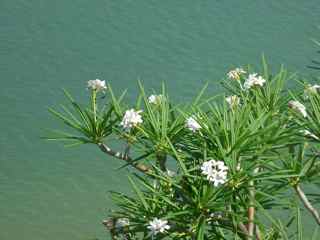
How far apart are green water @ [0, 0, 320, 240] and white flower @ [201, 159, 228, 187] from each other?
3962 millimetres

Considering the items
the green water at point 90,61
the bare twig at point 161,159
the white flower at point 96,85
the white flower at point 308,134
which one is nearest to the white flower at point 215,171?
the bare twig at point 161,159

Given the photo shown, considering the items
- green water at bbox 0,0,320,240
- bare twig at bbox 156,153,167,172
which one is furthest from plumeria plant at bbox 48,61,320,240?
green water at bbox 0,0,320,240

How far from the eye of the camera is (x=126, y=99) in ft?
26.0

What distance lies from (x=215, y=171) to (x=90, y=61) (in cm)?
697

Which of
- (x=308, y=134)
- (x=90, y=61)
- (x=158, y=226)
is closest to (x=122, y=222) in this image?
(x=158, y=226)

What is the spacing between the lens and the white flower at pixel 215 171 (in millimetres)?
1836

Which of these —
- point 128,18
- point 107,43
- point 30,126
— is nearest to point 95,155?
point 30,126

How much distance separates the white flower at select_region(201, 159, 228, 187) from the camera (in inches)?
72.3

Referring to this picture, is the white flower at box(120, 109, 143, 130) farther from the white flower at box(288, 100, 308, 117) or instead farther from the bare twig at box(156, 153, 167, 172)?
Answer: the white flower at box(288, 100, 308, 117)

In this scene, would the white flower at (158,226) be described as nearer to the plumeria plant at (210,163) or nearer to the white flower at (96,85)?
the plumeria plant at (210,163)

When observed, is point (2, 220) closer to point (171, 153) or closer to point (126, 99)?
point (126, 99)

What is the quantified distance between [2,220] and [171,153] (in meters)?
4.04

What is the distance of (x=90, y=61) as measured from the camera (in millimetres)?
8703

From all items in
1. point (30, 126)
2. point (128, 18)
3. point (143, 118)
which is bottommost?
point (143, 118)
